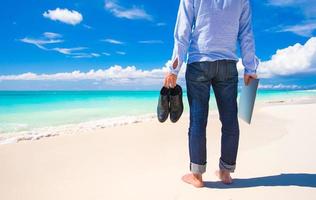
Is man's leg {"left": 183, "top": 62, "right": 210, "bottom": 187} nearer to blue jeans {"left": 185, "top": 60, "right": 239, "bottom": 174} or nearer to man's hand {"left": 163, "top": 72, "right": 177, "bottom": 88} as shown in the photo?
blue jeans {"left": 185, "top": 60, "right": 239, "bottom": 174}

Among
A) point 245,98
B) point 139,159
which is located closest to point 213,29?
point 245,98

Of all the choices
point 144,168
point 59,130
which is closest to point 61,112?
point 59,130

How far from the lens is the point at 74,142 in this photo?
4.16 m

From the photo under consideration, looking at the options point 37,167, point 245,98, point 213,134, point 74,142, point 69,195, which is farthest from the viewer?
point 213,134

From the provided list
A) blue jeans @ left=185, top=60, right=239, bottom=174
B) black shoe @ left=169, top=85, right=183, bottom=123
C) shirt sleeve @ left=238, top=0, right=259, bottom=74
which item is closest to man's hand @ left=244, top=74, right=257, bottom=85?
shirt sleeve @ left=238, top=0, right=259, bottom=74

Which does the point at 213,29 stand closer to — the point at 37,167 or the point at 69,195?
the point at 69,195

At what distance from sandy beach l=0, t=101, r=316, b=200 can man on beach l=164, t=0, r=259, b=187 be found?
291mm

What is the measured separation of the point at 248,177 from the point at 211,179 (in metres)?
0.30

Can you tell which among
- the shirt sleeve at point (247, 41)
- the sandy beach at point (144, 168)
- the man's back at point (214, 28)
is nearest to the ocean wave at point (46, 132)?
the sandy beach at point (144, 168)

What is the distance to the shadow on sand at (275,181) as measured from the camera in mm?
2442

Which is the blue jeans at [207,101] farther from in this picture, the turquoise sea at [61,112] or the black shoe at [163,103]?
the turquoise sea at [61,112]

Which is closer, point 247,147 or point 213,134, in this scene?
point 247,147

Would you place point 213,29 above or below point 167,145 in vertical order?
above

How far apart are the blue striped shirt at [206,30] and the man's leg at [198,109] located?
0.09m
